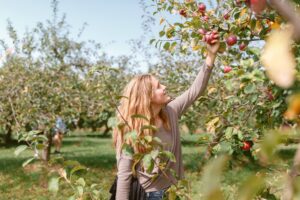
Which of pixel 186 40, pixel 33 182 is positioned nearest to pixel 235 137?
pixel 186 40

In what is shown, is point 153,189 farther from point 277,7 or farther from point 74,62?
point 74,62

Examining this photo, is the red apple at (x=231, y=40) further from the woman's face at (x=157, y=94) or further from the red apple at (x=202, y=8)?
the red apple at (x=202, y=8)

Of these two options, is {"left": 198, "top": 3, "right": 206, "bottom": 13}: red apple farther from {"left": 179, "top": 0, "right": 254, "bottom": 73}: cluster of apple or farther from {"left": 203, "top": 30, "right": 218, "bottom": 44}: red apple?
{"left": 203, "top": 30, "right": 218, "bottom": 44}: red apple

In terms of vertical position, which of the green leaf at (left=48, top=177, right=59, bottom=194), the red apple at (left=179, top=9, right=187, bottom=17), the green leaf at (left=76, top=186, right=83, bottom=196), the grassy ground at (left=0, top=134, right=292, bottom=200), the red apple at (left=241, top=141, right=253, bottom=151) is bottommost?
the grassy ground at (left=0, top=134, right=292, bottom=200)

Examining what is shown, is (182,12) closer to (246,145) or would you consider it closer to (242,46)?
(242,46)

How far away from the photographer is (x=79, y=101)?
1082 cm

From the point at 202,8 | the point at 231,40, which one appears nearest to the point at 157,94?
the point at 231,40

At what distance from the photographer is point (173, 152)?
2.64m

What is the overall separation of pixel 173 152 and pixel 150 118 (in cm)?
28

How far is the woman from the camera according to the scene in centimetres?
237

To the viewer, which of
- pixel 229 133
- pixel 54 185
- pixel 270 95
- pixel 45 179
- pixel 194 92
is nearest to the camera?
pixel 54 185

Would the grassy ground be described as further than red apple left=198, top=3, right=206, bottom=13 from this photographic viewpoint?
Yes

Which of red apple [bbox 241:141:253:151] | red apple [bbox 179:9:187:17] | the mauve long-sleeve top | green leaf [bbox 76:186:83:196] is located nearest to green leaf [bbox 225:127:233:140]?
red apple [bbox 241:141:253:151]

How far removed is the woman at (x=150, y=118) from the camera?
7.77 ft
